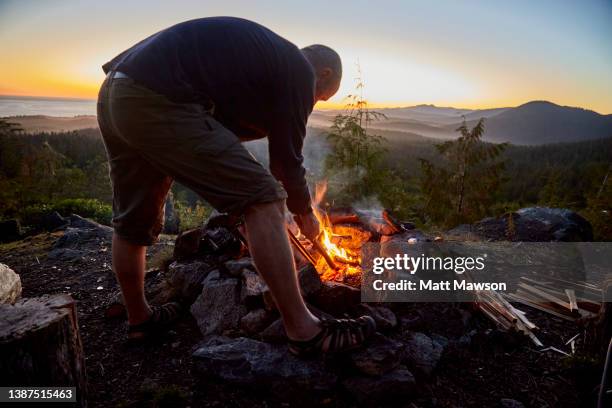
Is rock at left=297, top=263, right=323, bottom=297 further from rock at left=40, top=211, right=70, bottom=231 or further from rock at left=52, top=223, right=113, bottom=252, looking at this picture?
rock at left=40, top=211, right=70, bottom=231

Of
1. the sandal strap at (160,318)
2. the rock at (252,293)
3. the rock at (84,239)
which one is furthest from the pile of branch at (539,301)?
the rock at (84,239)

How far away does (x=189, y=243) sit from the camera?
3.46m

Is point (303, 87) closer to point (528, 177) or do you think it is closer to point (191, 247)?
point (191, 247)

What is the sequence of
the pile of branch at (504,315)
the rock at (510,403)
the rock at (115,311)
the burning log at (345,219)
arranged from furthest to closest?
the burning log at (345,219), the rock at (115,311), the pile of branch at (504,315), the rock at (510,403)

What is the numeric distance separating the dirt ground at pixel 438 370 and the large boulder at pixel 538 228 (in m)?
2.36

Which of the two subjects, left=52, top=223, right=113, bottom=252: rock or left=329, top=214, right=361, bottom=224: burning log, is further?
left=52, top=223, right=113, bottom=252: rock

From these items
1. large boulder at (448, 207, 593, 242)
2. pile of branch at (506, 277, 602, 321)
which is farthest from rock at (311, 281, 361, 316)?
large boulder at (448, 207, 593, 242)

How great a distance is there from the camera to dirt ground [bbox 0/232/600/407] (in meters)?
2.09

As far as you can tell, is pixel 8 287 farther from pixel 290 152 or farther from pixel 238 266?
pixel 290 152

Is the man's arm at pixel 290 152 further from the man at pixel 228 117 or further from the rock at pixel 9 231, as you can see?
the rock at pixel 9 231

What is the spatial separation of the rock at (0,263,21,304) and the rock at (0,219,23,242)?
3688 millimetres

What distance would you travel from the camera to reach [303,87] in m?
1.98

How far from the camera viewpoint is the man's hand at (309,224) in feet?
8.51

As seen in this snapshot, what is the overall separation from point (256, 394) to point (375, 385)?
0.70 metres
